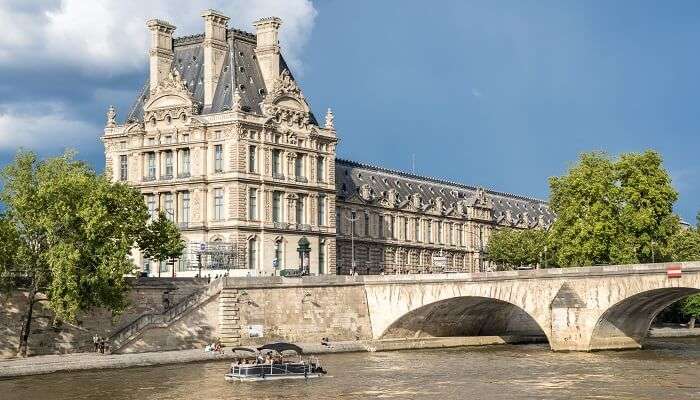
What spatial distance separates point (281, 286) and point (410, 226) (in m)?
60.3

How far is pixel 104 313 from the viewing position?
103562 mm

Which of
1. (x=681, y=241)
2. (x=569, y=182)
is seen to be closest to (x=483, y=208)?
(x=681, y=241)

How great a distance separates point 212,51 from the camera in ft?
443

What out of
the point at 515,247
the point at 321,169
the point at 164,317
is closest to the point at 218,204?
the point at 321,169

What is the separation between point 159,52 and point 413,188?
2005 inches

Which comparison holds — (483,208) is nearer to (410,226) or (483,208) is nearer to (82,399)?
(410,226)

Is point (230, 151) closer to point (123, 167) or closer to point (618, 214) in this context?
point (123, 167)

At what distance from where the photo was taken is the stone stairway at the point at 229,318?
10606 cm

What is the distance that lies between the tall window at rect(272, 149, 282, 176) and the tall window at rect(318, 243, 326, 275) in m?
10.7

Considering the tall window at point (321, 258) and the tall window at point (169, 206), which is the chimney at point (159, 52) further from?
the tall window at point (321, 258)

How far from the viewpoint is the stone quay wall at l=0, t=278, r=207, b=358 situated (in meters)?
96.8

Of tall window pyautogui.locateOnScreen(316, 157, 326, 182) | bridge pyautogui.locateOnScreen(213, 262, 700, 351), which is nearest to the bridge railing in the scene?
tall window pyautogui.locateOnScreen(316, 157, 326, 182)

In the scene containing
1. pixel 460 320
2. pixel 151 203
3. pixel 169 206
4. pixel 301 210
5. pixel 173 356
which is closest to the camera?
pixel 173 356

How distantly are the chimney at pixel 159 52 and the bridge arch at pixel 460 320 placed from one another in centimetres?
4323
